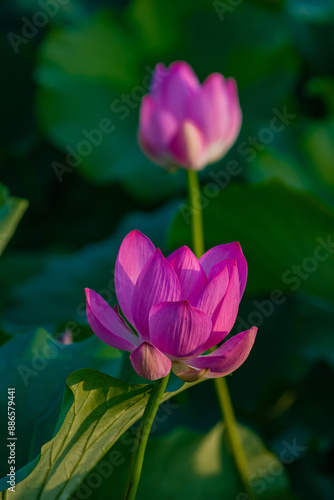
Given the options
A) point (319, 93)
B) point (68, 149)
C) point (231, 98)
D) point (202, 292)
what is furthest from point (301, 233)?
point (68, 149)

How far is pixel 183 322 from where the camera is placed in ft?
1.55

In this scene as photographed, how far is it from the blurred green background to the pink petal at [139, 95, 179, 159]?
0.16 metres

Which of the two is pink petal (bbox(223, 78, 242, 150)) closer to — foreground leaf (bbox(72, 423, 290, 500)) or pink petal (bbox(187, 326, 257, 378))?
foreground leaf (bbox(72, 423, 290, 500))

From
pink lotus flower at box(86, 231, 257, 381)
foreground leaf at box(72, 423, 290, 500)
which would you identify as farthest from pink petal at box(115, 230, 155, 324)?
foreground leaf at box(72, 423, 290, 500)

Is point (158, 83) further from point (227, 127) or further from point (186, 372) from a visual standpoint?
point (186, 372)

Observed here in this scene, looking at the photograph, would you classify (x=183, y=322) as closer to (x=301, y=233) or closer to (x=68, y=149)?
(x=301, y=233)

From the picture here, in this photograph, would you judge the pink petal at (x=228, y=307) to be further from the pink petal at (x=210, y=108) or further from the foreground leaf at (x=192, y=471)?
the pink petal at (x=210, y=108)

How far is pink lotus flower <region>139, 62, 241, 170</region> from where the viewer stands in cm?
112

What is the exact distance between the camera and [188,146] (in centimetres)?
111

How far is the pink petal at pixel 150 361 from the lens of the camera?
18.5 inches

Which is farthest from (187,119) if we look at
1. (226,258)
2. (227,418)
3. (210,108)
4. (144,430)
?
(144,430)

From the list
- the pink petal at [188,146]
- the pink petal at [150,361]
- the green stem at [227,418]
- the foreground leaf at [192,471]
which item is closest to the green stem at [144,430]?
the pink petal at [150,361]

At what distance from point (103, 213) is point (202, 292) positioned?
1680 millimetres

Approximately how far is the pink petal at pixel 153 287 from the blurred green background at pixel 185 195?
0.71 feet
